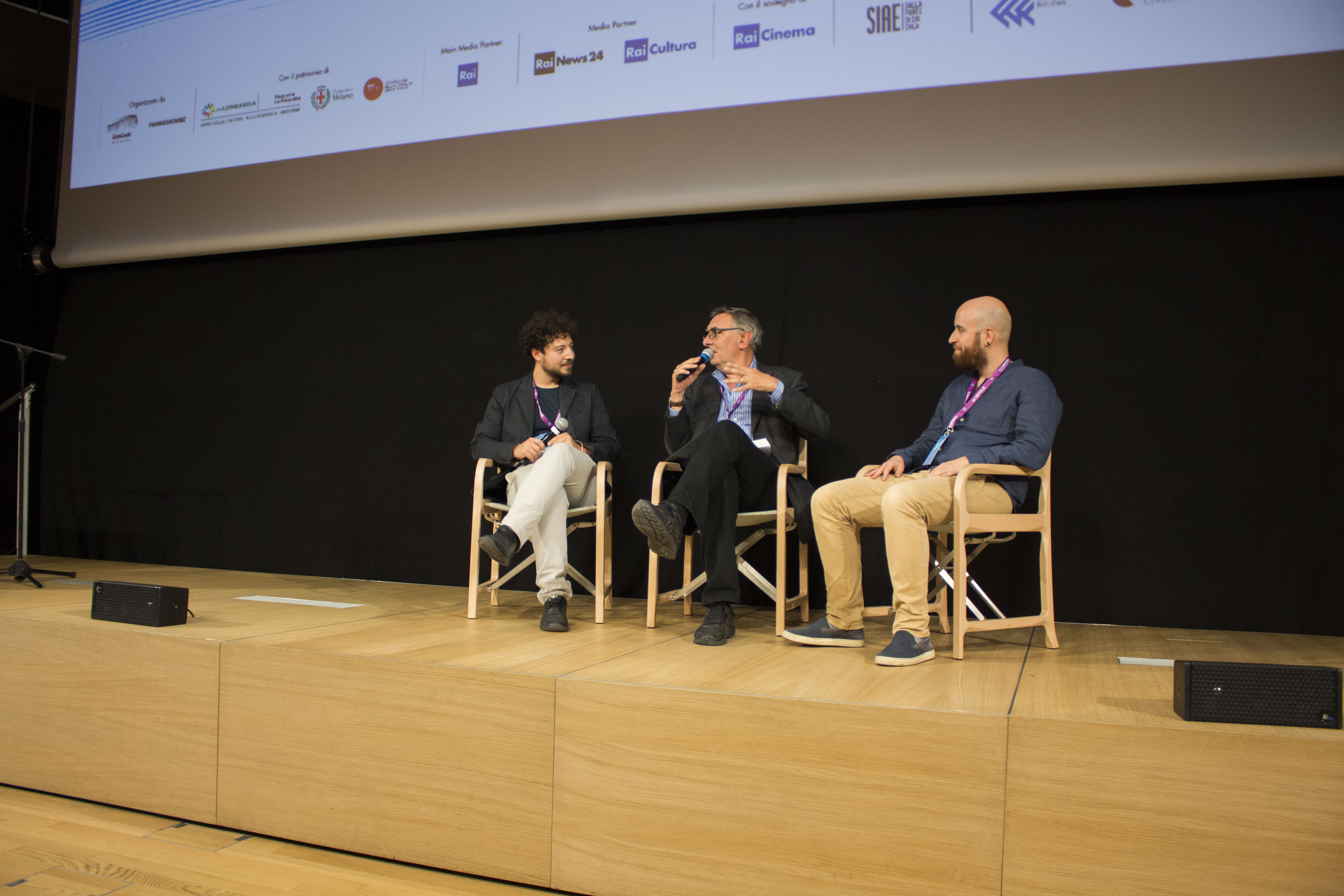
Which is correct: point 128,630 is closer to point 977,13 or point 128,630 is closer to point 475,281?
point 475,281

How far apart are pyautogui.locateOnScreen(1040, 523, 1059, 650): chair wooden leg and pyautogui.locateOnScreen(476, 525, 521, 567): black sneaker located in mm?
1412

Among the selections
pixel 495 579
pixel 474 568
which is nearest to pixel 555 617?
pixel 474 568

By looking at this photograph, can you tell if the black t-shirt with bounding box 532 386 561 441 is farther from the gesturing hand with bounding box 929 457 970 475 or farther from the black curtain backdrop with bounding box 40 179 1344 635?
the gesturing hand with bounding box 929 457 970 475

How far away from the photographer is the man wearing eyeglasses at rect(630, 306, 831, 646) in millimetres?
2229

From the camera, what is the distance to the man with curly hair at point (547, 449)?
2.47 meters

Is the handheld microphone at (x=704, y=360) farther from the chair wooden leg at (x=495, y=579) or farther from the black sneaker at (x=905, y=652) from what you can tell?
the black sneaker at (x=905, y=652)

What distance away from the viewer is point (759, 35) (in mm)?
2863

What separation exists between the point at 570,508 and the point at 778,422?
0.71 m

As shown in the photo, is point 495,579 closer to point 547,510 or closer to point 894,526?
point 547,510

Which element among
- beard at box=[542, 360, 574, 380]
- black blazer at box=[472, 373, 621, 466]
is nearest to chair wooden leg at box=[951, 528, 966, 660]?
black blazer at box=[472, 373, 621, 466]

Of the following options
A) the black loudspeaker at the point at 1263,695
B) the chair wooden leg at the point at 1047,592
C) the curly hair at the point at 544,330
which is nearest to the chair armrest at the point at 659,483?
the curly hair at the point at 544,330

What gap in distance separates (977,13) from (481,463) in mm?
2061

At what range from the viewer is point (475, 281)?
360 cm

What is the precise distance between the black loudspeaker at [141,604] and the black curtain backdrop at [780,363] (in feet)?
4.66
